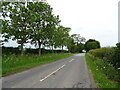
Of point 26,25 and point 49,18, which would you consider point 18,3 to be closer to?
point 26,25

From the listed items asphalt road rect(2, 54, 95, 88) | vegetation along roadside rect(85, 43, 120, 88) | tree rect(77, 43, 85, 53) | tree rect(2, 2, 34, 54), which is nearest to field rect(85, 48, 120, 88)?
vegetation along roadside rect(85, 43, 120, 88)

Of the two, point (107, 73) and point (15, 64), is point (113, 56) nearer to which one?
point (107, 73)

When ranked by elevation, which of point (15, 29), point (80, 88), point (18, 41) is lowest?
point (80, 88)

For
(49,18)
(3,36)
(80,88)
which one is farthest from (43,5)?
(80,88)

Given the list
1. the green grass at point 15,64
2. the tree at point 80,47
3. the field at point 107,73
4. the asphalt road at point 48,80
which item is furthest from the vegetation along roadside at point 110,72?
the tree at point 80,47

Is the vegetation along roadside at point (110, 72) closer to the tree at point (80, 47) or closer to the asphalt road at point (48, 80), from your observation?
the asphalt road at point (48, 80)

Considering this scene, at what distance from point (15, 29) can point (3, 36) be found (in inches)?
109

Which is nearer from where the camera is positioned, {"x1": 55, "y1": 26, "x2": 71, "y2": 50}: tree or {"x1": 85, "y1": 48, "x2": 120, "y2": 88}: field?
{"x1": 85, "y1": 48, "x2": 120, "y2": 88}: field

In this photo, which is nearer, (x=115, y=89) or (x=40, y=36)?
(x=115, y=89)

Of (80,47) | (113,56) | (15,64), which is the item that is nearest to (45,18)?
(15,64)

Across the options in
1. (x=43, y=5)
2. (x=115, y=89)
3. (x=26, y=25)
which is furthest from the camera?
(x=43, y=5)

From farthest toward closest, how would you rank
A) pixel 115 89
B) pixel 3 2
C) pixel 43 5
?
pixel 43 5, pixel 3 2, pixel 115 89

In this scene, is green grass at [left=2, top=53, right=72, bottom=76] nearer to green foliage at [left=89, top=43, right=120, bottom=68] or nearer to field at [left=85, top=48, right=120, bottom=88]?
field at [left=85, top=48, right=120, bottom=88]

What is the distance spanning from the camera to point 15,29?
1152 inches
